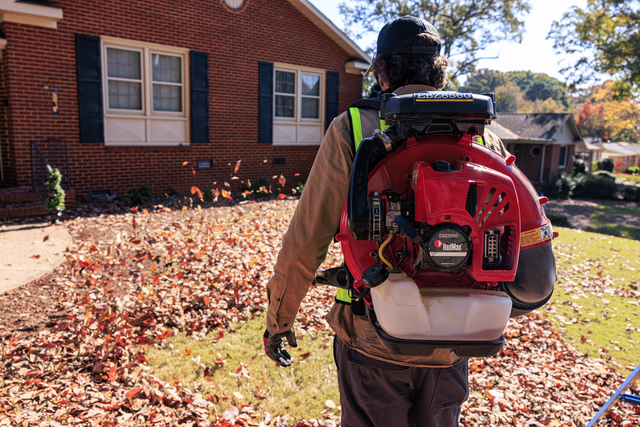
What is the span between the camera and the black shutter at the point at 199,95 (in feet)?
37.2

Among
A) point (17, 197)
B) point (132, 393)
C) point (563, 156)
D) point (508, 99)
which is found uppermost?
point (508, 99)

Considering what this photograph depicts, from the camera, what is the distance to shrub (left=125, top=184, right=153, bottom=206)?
392 inches

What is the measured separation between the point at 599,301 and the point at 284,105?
32.6 ft

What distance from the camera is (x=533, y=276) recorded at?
1.48 m

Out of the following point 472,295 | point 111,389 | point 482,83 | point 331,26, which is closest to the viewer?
point 472,295

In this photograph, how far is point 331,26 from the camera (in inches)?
527

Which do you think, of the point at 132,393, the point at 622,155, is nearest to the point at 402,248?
the point at 132,393

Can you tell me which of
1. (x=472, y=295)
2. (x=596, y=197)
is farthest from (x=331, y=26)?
(x=596, y=197)

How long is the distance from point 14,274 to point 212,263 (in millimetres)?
2221

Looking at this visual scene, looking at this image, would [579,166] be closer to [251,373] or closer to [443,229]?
[251,373]

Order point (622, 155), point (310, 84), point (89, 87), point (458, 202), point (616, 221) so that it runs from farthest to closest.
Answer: point (622, 155) → point (616, 221) → point (310, 84) → point (89, 87) → point (458, 202)

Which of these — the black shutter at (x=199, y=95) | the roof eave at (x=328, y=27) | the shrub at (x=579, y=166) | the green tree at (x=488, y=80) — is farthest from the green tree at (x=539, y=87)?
the black shutter at (x=199, y=95)

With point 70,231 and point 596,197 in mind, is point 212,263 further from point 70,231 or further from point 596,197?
point 596,197

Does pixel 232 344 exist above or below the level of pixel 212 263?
below
